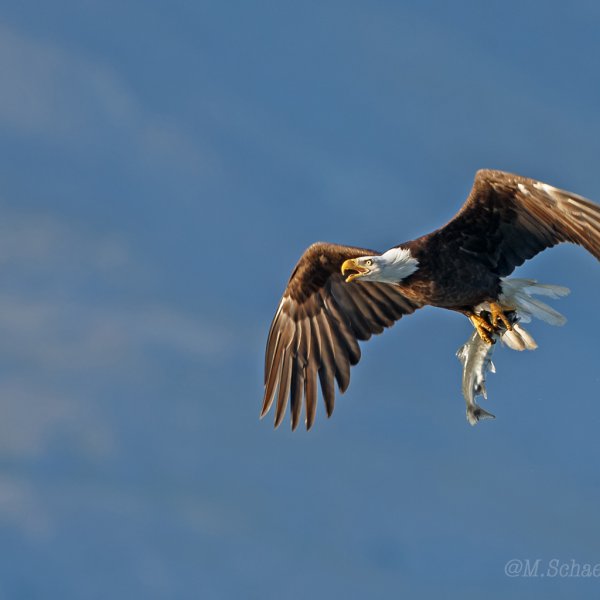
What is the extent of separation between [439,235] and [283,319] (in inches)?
115

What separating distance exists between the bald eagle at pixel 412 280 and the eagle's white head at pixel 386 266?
0.04 feet

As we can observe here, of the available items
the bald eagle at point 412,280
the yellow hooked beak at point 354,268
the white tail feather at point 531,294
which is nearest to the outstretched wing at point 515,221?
the bald eagle at point 412,280

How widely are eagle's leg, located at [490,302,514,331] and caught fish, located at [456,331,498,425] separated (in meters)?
0.33

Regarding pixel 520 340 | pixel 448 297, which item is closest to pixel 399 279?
pixel 448 297

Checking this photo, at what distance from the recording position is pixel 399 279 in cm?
1691

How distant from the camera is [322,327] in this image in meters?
18.6

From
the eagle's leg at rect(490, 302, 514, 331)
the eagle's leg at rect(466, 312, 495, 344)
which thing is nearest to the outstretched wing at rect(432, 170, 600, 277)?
the eagle's leg at rect(490, 302, 514, 331)

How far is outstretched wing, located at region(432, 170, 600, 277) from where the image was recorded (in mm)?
15398

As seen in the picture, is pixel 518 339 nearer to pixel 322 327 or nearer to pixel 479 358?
pixel 479 358

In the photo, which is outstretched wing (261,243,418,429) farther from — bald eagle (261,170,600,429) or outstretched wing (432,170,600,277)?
outstretched wing (432,170,600,277)

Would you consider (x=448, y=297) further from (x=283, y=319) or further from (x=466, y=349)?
(x=283, y=319)

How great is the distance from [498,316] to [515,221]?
1.32 metres

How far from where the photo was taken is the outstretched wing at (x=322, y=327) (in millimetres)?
18281

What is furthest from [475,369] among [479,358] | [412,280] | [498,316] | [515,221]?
[515,221]
